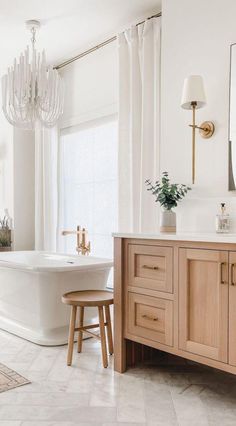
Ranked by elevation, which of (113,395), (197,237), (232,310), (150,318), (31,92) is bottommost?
(113,395)

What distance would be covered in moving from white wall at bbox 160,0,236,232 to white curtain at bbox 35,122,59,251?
217cm

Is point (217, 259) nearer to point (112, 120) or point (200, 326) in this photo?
point (200, 326)

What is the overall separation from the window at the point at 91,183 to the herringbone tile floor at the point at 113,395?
1670 millimetres

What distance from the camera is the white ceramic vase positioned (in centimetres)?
259

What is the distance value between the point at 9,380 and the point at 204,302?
124 centimetres

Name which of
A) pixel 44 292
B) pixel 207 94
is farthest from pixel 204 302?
pixel 44 292

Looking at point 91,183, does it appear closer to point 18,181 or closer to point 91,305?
point 18,181

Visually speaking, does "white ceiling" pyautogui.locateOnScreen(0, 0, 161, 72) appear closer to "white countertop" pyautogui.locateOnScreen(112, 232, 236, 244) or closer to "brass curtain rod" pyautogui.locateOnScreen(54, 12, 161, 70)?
"brass curtain rod" pyautogui.locateOnScreen(54, 12, 161, 70)

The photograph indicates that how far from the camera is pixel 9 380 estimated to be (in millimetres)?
2408

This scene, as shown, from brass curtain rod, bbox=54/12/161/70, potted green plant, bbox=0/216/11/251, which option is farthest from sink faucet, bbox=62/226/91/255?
brass curtain rod, bbox=54/12/161/70

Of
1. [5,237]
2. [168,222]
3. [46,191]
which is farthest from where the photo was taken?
[5,237]

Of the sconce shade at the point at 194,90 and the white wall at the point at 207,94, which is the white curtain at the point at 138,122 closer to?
the white wall at the point at 207,94

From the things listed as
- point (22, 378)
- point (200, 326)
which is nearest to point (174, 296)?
point (200, 326)

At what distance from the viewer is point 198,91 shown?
2504mm
